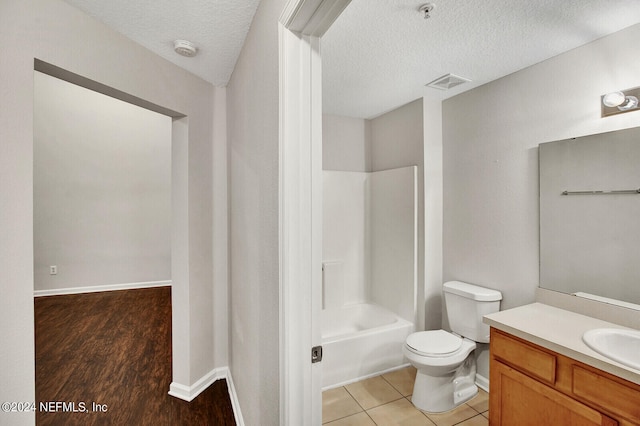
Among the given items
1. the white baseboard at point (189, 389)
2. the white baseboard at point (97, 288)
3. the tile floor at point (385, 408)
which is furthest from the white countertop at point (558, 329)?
the white baseboard at point (97, 288)

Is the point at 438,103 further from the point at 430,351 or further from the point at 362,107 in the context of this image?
the point at 430,351

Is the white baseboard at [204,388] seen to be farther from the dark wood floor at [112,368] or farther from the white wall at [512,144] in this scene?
the white wall at [512,144]

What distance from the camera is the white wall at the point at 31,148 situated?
1179mm

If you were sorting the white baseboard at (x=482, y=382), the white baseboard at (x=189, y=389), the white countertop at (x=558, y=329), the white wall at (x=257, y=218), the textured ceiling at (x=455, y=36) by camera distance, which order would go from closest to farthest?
the white wall at (x=257, y=218), the white countertop at (x=558, y=329), the textured ceiling at (x=455, y=36), the white baseboard at (x=189, y=389), the white baseboard at (x=482, y=382)

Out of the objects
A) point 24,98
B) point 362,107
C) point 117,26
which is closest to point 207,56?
point 117,26

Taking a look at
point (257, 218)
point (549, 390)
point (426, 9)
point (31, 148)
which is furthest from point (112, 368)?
point (426, 9)

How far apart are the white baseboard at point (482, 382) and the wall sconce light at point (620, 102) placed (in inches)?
80.3

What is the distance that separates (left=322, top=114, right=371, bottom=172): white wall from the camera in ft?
10.1

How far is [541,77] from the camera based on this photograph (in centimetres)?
197

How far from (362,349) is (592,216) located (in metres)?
1.86

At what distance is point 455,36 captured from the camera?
1.69 m

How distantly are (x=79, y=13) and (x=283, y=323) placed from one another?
5.89 ft

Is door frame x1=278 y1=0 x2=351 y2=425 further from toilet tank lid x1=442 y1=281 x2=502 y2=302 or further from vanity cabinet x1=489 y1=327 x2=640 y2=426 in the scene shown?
toilet tank lid x1=442 y1=281 x2=502 y2=302

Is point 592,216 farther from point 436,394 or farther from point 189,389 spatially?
point 189,389
